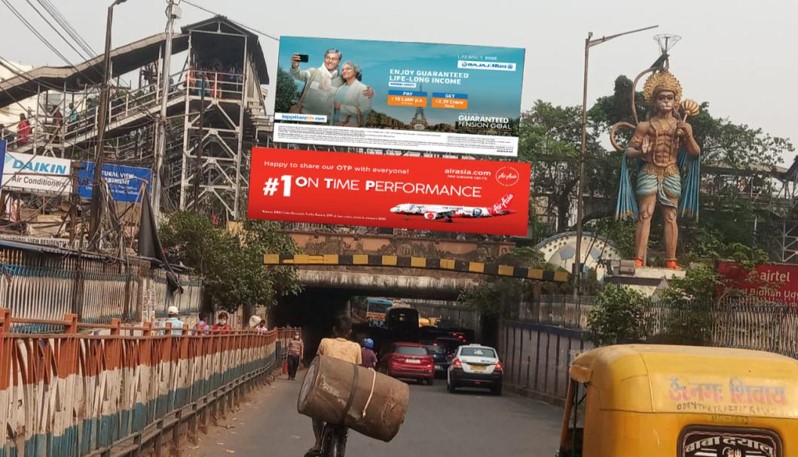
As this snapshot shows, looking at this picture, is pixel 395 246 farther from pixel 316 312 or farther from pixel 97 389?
pixel 97 389

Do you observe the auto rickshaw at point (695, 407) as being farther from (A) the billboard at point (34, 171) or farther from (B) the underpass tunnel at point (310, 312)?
(B) the underpass tunnel at point (310, 312)

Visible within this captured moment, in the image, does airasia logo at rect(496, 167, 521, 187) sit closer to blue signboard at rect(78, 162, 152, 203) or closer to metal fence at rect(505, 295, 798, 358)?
blue signboard at rect(78, 162, 152, 203)

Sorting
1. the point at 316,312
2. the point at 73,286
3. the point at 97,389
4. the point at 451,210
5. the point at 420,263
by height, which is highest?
the point at 451,210

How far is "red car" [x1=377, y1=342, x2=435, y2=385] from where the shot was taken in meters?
40.2

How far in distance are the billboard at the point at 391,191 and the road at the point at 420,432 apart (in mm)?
18063

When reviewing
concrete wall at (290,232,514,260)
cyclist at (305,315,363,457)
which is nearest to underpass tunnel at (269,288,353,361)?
concrete wall at (290,232,514,260)

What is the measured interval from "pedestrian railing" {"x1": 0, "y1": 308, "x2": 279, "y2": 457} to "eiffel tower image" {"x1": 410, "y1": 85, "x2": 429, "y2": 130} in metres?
31.2

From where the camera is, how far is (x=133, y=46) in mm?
52656

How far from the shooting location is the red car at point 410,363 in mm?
40250

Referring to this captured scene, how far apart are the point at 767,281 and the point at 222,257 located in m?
22.3

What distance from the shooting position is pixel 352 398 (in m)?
10.5

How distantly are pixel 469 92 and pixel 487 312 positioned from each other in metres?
9.40

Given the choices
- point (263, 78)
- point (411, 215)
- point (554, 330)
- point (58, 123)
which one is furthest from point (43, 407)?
point (263, 78)

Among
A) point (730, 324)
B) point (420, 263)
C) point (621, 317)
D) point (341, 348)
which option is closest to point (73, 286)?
point (341, 348)
